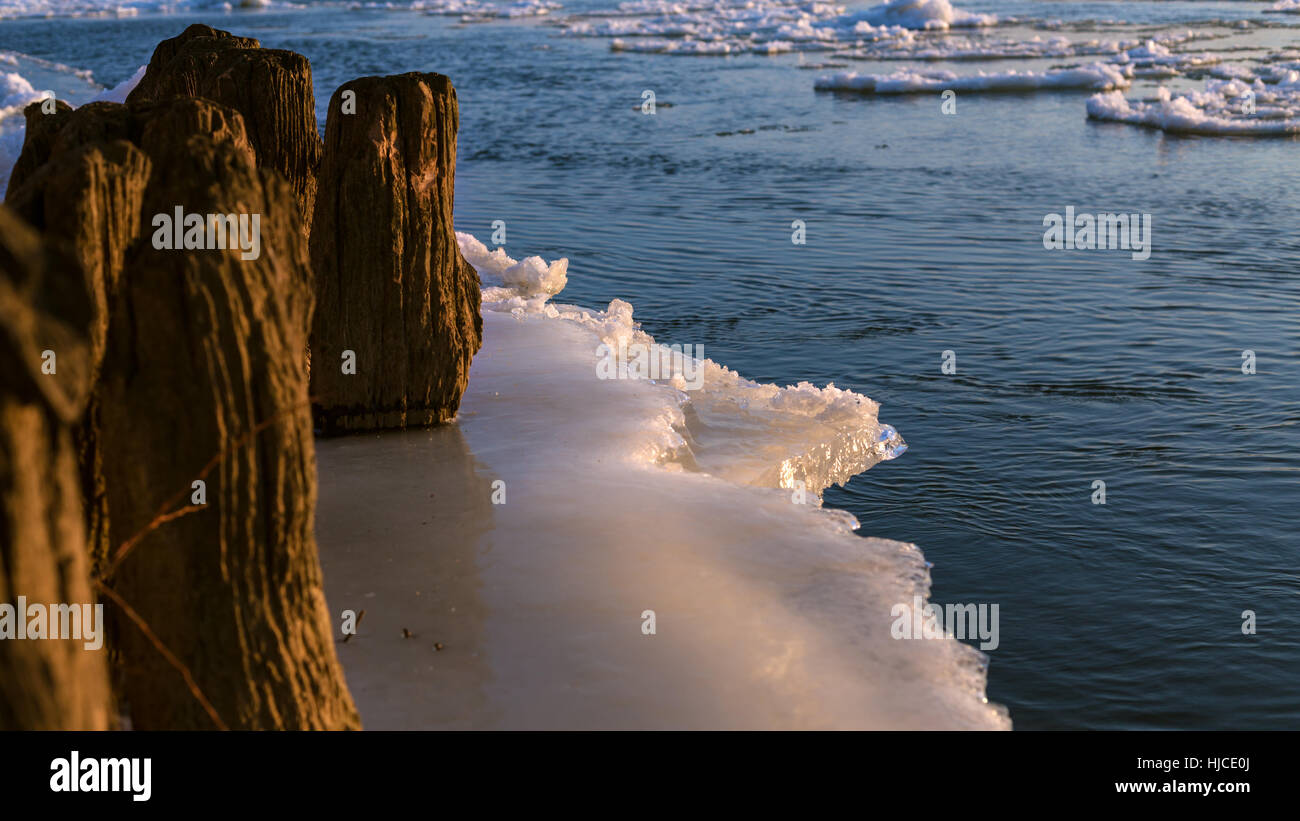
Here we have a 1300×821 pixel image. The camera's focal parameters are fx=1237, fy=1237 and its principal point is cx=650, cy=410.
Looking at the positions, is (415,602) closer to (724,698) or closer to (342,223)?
(724,698)

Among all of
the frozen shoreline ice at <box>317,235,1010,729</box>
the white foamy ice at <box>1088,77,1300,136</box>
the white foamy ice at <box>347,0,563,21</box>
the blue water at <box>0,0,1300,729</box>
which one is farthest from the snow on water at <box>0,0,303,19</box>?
the frozen shoreline ice at <box>317,235,1010,729</box>

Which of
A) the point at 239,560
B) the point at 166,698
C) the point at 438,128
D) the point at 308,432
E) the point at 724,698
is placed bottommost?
the point at 724,698

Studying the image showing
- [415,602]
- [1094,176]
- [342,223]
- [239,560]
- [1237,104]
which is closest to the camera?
[239,560]

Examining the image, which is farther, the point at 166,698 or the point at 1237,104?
the point at 1237,104

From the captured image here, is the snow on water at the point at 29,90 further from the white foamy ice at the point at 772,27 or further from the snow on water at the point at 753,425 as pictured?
the white foamy ice at the point at 772,27

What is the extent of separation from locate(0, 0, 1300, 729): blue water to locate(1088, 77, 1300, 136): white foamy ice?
47 cm

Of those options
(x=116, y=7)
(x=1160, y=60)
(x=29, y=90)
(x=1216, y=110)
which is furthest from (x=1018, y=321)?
(x=116, y=7)

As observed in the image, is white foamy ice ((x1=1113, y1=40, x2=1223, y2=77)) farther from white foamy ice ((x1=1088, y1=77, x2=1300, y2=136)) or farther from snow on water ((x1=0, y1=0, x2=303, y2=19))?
snow on water ((x1=0, y1=0, x2=303, y2=19))

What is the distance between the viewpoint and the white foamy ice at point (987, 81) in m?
23.1

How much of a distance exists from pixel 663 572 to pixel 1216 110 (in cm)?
1761

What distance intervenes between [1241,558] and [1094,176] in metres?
10.1
